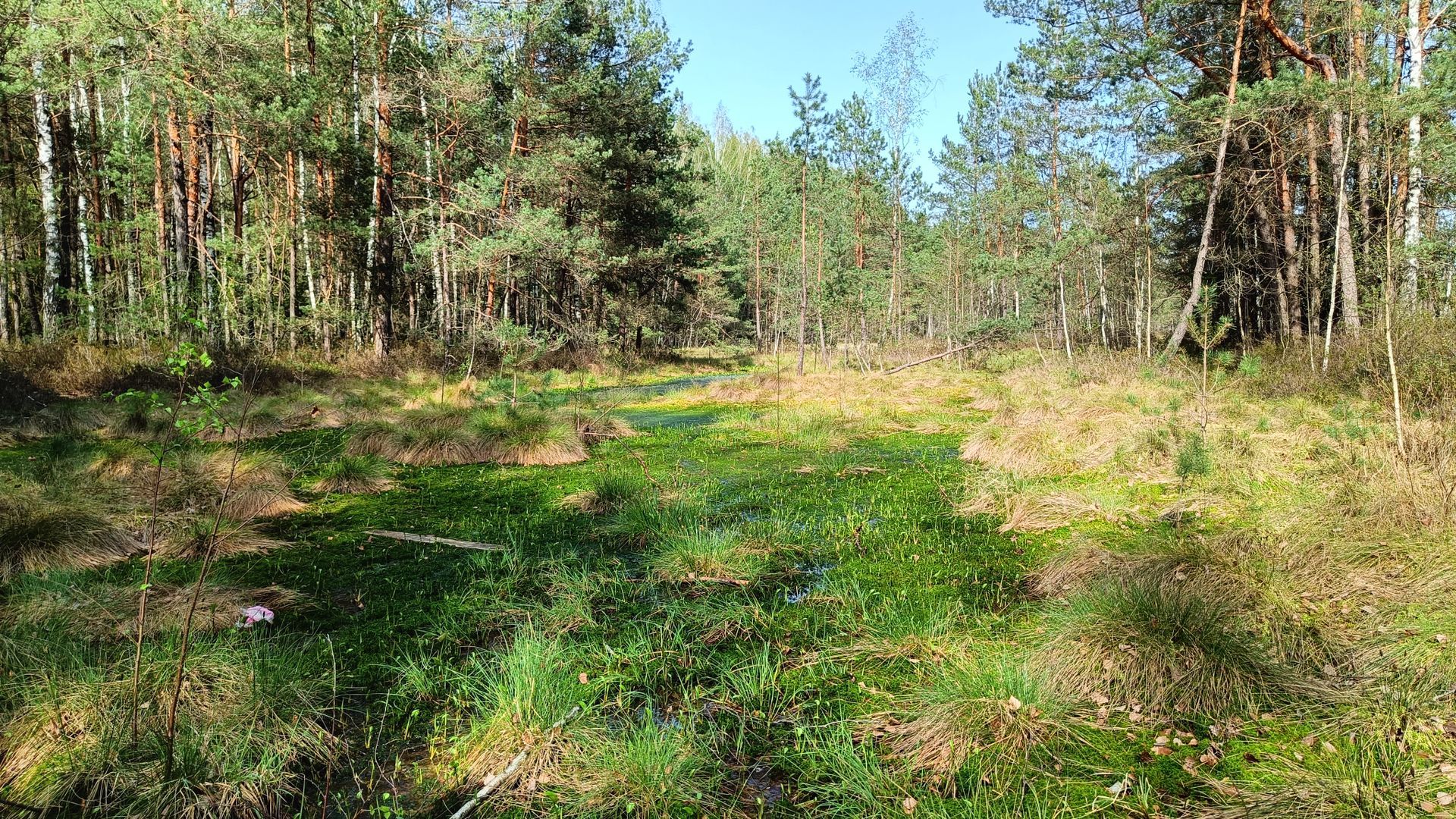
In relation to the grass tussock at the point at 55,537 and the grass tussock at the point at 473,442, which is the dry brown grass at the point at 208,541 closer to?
the grass tussock at the point at 55,537

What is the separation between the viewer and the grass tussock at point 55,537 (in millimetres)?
3775

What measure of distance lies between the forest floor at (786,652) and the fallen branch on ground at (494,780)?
0.06ft

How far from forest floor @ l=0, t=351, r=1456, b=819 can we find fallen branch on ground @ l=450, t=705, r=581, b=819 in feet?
0.06

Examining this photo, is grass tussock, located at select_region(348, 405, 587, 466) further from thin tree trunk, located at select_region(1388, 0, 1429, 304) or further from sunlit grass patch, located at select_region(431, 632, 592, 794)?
thin tree trunk, located at select_region(1388, 0, 1429, 304)

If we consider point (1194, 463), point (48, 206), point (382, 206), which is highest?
point (382, 206)

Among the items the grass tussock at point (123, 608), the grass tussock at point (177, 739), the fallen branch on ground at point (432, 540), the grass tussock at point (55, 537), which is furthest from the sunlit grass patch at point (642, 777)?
the grass tussock at point (55, 537)

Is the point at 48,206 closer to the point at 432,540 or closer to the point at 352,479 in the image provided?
the point at 352,479

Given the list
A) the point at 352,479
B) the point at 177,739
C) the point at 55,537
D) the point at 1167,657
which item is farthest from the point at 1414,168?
the point at 55,537

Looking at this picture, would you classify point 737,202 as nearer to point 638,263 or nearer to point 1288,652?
point 638,263

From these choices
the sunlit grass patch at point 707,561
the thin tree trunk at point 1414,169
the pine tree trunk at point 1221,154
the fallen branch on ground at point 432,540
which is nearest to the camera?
the sunlit grass patch at point 707,561

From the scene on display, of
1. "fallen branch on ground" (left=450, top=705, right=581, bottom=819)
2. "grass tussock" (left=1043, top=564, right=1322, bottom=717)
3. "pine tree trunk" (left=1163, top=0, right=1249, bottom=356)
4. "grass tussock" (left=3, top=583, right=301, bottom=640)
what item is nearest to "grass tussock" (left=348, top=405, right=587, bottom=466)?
"grass tussock" (left=3, top=583, right=301, bottom=640)

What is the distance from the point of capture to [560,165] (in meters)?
16.8

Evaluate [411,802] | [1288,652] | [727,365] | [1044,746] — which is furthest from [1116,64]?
[727,365]

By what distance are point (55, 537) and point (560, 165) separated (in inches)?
586
